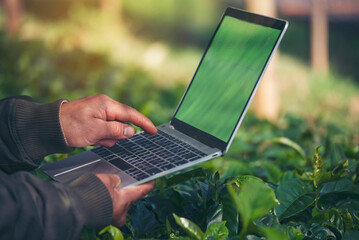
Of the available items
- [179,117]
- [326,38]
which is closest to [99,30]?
[326,38]

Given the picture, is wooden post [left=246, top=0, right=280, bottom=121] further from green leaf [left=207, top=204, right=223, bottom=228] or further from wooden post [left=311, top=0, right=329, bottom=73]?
wooden post [left=311, top=0, right=329, bottom=73]

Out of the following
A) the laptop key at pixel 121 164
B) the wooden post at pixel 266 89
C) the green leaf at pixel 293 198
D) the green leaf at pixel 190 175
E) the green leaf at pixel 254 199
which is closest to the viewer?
the green leaf at pixel 254 199

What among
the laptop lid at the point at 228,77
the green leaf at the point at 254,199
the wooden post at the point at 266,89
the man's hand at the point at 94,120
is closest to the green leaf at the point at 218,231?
the green leaf at the point at 254,199

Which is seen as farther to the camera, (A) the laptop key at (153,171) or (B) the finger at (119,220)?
(A) the laptop key at (153,171)

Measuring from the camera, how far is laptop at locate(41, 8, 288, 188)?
1942mm

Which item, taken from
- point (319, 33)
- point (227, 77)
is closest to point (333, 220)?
point (227, 77)

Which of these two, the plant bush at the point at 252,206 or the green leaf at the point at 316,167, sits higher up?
the green leaf at the point at 316,167

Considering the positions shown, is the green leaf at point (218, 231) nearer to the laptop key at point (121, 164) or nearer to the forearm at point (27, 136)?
the laptop key at point (121, 164)

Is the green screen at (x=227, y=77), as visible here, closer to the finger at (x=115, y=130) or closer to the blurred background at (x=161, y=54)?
the finger at (x=115, y=130)

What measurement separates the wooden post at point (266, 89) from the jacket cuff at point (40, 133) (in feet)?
12.1

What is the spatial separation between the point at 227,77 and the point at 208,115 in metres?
0.20

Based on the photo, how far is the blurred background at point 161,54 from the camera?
512cm

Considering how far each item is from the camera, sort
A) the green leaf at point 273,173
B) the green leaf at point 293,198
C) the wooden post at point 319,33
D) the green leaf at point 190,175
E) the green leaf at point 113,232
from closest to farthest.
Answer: the green leaf at point 113,232
the green leaf at point 293,198
the green leaf at point 190,175
the green leaf at point 273,173
the wooden post at point 319,33

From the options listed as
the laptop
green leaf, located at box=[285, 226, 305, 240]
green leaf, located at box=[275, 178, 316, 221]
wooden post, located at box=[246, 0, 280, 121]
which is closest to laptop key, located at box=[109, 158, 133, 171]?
the laptop
